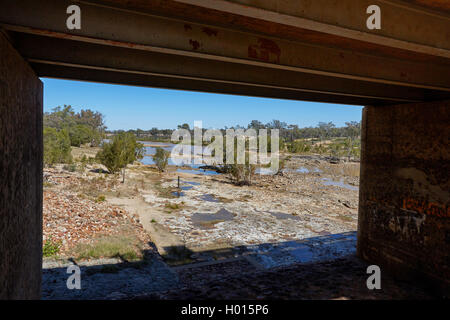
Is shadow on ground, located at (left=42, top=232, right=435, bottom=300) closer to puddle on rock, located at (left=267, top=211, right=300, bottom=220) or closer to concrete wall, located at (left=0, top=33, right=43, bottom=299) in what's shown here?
concrete wall, located at (left=0, top=33, right=43, bottom=299)

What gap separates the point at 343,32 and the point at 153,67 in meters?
2.57

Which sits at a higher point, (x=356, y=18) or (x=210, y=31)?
(x=210, y=31)

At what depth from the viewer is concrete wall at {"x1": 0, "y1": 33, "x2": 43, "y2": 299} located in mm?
2480

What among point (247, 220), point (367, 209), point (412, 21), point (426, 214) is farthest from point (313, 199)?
point (412, 21)

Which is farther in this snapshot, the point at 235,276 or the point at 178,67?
the point at 235,276

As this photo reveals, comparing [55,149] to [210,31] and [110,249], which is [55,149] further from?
[210,31]

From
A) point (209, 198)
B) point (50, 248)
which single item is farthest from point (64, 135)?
point (50, 248)

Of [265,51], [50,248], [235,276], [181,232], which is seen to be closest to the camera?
[265,51]

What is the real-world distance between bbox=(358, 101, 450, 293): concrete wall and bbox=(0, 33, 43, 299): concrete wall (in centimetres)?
703

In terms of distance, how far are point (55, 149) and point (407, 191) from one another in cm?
3050

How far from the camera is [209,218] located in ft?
49.3

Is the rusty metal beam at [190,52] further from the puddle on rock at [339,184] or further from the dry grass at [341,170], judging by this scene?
the dry grass at [341,170]

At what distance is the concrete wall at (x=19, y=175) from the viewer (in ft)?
8.14

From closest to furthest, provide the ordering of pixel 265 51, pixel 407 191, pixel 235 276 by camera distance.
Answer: pixel 265 51 < pixel 407 191 < pixel 235 276
